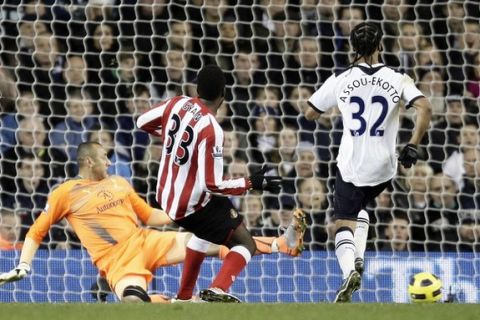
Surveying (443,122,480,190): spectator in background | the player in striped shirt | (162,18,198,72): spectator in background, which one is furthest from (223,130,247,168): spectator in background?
the player in striped shirt

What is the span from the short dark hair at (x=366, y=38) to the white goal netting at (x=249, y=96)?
3161 mm

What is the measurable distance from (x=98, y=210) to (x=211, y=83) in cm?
205

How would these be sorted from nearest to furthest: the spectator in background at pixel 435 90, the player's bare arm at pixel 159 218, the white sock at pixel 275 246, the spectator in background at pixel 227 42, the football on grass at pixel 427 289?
the football on grass at pixel 427 289 → the player's bare arm at pixel 159 218 → the white sock at pixel 275 246 → the spectator in background at pixel 435 90 → the spectator in background at pixel 227 42

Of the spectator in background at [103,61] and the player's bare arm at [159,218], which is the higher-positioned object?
the spectator in background at [103,61]

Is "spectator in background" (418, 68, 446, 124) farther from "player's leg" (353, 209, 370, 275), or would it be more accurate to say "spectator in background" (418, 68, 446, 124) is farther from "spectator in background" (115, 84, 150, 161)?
"player's leg" (353, 209, 370, 275)

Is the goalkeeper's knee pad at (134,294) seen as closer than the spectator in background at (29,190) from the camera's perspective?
Yes

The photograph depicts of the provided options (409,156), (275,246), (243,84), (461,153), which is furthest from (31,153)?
(409,156)

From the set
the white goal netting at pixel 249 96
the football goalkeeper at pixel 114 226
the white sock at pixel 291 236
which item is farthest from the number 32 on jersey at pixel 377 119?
the white goal netting at pixel 249 96

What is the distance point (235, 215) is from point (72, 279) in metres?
2.96

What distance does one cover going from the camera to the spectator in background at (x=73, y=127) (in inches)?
456

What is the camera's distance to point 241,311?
6.68m

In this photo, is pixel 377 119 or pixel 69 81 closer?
pixel 377 119

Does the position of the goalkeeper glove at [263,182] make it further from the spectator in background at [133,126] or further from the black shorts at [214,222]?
the spectator in background at [133,126]

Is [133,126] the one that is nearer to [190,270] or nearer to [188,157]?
[190,270]
